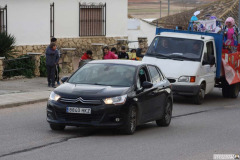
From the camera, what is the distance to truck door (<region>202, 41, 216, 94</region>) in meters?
18.2

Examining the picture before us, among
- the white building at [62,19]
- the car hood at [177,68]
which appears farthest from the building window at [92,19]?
the car hood at [177,68]

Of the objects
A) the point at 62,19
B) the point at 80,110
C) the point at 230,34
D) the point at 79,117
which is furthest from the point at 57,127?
the point at 62,19

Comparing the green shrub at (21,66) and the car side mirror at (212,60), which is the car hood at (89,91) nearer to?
the car side mirror at (212,60)

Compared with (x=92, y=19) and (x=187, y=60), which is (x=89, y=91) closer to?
(x=187, y=60)

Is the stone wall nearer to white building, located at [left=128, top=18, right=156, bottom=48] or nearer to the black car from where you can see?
white building, located at [left=128, top=18, right=156, bottom=48]

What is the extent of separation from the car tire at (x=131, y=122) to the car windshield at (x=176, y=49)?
6868 millimetres

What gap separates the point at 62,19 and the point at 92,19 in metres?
2.28

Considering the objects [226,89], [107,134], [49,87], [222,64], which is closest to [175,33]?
[222,64]

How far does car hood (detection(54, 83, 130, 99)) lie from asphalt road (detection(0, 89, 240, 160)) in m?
0.81

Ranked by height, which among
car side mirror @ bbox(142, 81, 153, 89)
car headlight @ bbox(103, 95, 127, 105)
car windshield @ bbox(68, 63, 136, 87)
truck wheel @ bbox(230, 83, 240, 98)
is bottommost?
truck wheel @ bbox(230, 83, 240, 98)

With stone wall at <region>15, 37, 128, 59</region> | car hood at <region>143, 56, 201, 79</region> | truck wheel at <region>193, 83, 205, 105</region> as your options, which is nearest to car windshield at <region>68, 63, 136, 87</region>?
car hood at <region>143, 56, 201, 79</region>

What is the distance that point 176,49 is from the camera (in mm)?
18281

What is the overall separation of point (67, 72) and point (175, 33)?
8.19 metres

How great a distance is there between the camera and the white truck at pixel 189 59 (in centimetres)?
1752
